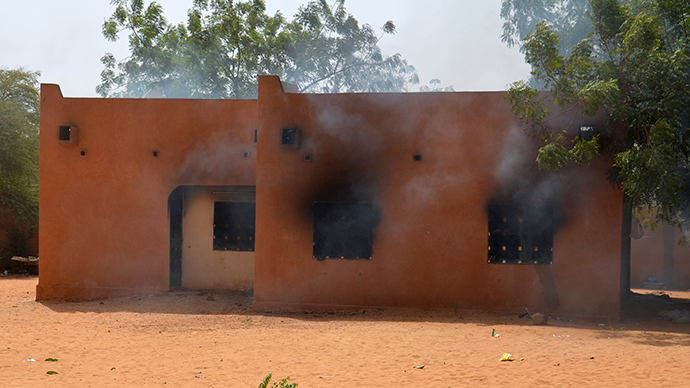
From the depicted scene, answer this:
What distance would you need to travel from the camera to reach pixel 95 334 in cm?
874

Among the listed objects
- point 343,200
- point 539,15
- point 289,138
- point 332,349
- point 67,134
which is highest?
point 539,15

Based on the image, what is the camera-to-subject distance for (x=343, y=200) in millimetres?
10344

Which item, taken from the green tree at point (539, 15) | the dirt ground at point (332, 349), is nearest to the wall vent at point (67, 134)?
the dirt ground at point (332, 349)

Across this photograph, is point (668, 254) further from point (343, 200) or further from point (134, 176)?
point (134, 176)

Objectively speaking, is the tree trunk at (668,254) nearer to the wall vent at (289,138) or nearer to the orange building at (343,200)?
the orange building at (343,200)

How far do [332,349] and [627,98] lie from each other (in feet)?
18.6

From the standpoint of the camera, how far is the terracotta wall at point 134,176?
11.9 metres

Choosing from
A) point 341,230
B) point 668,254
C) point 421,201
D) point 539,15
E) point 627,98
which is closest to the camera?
point 627,98

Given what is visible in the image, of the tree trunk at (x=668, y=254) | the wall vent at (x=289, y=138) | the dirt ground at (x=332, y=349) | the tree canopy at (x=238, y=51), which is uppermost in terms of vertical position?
the tree canopy at (x=238, y=51)

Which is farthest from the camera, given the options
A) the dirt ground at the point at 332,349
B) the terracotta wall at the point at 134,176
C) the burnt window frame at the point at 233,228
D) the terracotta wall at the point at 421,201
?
the burnt window frame at the point at 233,228

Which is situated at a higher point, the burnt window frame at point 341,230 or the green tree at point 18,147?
the green tree at point 18,147

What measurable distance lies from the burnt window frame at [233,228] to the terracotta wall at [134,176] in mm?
1022

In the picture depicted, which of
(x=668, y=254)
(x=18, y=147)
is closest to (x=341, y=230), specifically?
(x=668, y=254)

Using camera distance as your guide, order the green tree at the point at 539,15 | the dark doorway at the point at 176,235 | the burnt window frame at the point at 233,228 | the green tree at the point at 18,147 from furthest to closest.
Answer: the green tree at the point at 539,15
the green tree at the point at 18,147
the burnt window frame at the point at 233,228
the dark doorway at the point at 176,235
